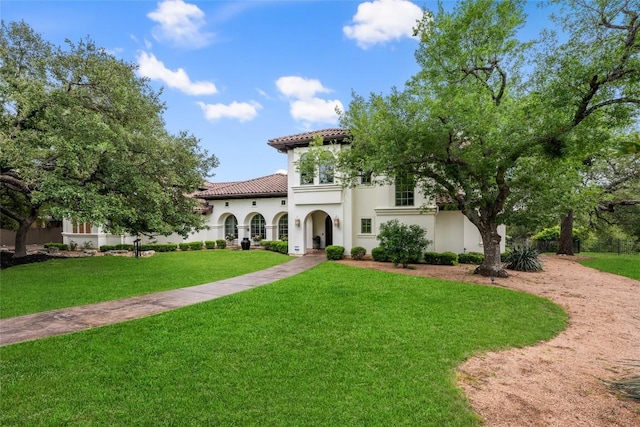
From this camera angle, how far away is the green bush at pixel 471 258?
56.4 feet

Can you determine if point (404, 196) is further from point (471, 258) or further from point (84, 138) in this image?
point (84, 138)

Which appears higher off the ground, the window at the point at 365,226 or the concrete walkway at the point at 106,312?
the window at the point at 365,226

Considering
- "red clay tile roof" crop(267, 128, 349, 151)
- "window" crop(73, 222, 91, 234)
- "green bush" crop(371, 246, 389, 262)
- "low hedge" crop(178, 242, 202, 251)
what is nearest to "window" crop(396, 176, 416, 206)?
"green bush" crop(371, 246, 389, 262)

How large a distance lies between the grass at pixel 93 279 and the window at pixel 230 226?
30.1 ft

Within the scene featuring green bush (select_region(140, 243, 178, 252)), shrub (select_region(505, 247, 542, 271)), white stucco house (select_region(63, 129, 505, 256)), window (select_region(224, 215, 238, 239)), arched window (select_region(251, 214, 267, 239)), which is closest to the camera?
shrub (select_region(505, 247, 542, 271))

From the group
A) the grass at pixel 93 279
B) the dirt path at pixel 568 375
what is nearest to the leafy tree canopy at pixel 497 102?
the dirt path at pixel 568 375

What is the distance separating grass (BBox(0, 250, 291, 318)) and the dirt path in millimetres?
9698

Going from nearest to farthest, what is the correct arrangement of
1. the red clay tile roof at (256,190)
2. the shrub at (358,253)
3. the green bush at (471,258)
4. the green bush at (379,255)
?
the green bush at (471,258), the green bush at (379,255), the shrub at (358,253), the red clay tile roof at (256,190)

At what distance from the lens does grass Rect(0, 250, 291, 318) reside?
888 cm

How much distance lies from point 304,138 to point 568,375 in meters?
16.8

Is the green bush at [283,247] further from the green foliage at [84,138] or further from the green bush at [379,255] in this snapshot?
the green foliage at [84,138]

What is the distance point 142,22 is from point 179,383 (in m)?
12.9

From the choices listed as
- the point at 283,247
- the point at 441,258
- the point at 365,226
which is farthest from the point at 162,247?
the point at 441,258

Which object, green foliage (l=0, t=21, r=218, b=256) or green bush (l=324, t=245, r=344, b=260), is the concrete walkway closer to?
green foliage (l=0, t=21, r=218, b=256)
